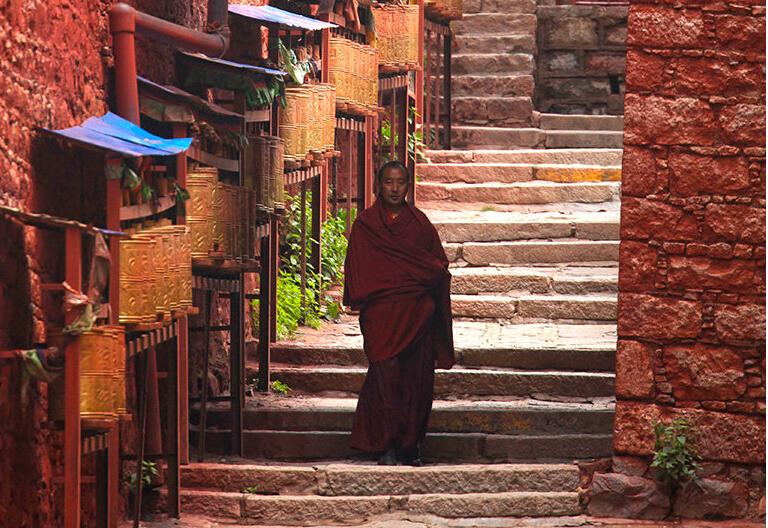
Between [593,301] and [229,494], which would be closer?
[229,494]

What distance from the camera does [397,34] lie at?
1223 centimetres

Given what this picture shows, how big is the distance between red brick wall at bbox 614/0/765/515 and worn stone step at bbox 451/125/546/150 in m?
7.43

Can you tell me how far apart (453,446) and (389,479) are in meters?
0.70

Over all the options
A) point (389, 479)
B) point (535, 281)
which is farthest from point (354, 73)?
point (389, 479)

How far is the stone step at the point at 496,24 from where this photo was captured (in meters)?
15.9

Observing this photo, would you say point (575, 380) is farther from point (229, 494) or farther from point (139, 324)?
point (139, 324)

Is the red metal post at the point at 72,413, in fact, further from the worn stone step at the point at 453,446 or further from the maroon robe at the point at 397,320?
the worn stone step at the point at 453,446

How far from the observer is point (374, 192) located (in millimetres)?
12828

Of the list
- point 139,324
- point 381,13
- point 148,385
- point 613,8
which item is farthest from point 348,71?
point 613,8

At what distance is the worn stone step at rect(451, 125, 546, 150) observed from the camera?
14969 millimetres

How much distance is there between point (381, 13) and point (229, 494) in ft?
18.7

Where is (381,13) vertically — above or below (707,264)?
above

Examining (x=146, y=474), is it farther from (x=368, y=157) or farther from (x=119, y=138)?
(x=368, y=157)

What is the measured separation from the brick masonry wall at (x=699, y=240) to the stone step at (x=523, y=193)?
5.86 m
